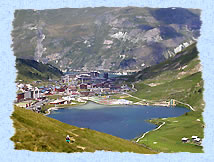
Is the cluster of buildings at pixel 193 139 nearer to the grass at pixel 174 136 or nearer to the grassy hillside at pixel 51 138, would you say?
the grass at pixel 174 136

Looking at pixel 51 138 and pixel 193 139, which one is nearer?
pixel 51 138

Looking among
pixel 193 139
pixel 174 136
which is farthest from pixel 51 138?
pixel 174 136

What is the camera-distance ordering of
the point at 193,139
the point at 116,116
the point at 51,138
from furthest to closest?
the point at 116,116
the point at 193,139
the point at 51,138

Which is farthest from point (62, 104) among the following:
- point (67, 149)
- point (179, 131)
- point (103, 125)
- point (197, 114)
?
point (67, 149)

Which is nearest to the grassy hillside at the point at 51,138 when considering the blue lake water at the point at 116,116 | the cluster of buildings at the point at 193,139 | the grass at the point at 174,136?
the grass at the point at 174,136

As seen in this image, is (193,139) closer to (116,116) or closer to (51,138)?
(51,138)

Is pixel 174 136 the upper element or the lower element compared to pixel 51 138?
lower

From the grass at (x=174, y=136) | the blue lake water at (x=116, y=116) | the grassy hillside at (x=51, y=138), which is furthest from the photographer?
the blue lake water at (x=116, y=116)
